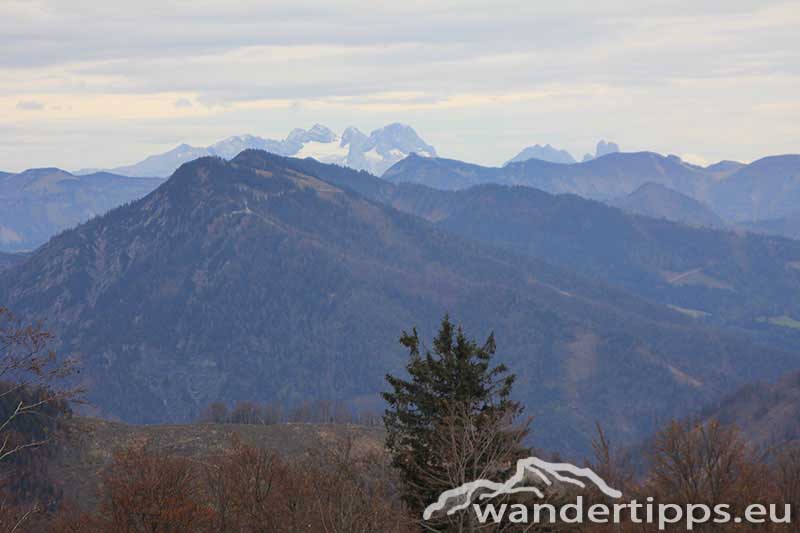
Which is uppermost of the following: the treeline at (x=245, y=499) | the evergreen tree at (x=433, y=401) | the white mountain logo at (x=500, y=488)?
the evergreen tree at (x=433, y=401)

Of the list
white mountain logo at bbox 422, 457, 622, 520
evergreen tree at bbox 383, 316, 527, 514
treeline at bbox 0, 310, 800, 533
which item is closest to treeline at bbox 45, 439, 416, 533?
treeline at bbox 0, 310, 800, 533

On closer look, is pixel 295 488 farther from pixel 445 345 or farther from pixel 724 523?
pixel 724 523

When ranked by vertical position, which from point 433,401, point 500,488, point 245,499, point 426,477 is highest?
point 433,401

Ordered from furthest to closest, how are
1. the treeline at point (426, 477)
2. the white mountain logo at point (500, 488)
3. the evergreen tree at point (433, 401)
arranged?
the evergreen tree at point (433, 401)
the treeline at point (426, 477)
the white mountain logo at point (500, 488)

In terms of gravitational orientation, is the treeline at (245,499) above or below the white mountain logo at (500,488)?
below

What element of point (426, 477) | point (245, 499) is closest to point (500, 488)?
point (426, 477)

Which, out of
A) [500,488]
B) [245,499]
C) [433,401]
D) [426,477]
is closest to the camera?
[500,488]

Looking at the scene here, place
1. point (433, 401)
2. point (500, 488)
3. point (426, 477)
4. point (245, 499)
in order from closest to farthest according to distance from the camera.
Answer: point (500, 488)
point (426, 477)
point (433, 401)
point (245, 499)

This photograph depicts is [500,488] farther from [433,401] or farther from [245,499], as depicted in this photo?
[245,499]

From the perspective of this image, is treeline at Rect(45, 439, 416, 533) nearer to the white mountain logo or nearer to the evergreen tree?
the evergreen tree

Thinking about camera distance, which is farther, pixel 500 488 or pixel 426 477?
pixel 426 477

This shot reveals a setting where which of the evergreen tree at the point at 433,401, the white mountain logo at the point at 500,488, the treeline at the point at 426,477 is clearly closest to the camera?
the white mountain logo at the point at 500,488

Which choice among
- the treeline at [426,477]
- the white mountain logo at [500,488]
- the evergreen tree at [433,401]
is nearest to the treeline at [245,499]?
the treeline at [426,477]

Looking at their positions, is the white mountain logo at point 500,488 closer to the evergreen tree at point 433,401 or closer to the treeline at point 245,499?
the evergreen tree at point 433,401
